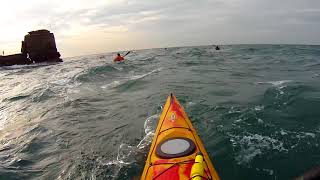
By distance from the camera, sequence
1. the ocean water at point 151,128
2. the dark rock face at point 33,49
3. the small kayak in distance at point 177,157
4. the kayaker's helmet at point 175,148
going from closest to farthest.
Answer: the small kayak in distance at point 177,157 → the kayaker's helmet at point 175,148 → the ocean water at point 151,128 → the dark rock face at point 33,49

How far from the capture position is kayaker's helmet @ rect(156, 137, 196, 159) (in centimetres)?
552

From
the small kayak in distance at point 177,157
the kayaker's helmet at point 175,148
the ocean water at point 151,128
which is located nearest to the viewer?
the small kayak in distance at point 177,157

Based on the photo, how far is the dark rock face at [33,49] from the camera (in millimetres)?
47656

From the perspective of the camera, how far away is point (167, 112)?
25.8ft

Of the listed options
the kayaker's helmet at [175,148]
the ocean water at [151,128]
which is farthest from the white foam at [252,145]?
the kayaker's helmet at [175,148]

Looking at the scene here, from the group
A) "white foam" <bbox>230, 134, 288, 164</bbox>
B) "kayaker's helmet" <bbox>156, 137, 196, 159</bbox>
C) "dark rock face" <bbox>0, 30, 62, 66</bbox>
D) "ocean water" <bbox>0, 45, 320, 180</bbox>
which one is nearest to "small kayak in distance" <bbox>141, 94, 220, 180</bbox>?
"kayaker's helmet" <bbox>156, 137, 196, 159</bbox>

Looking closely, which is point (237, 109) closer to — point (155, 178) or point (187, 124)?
point (187, 124)

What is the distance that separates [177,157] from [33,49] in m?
48.6

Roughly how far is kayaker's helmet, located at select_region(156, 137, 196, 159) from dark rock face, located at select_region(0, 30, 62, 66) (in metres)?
47.8

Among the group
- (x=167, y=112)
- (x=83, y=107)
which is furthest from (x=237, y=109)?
(x=83, y=107)

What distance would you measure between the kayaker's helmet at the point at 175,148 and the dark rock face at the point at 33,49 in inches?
1880

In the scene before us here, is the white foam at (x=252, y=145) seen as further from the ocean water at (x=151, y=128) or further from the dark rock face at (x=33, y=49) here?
the dark rock face at (x=33, y=49)

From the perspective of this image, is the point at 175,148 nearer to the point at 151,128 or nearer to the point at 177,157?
the point at 177,157

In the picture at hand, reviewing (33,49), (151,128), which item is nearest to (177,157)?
(151,128)
